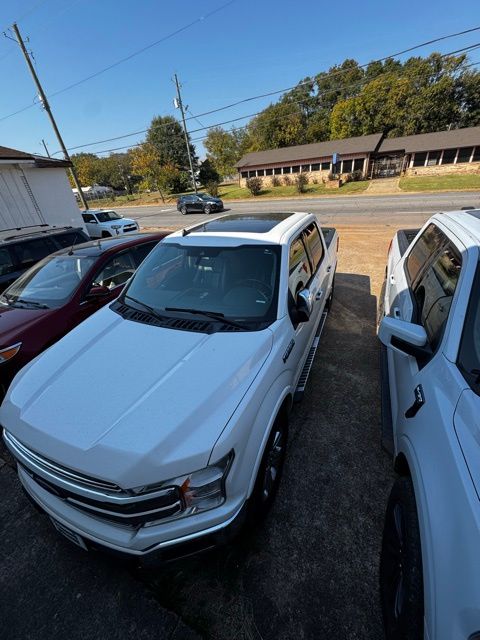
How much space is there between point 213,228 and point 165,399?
2.16 meters

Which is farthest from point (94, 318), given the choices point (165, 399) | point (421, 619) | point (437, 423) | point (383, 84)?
point (383, 84)

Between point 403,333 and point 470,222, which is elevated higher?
point 470,222

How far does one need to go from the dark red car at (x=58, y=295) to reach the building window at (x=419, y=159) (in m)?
41.4

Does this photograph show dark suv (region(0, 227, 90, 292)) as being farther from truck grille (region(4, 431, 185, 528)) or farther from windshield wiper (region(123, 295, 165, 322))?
truck grille (region(4, 431, 185, 528))

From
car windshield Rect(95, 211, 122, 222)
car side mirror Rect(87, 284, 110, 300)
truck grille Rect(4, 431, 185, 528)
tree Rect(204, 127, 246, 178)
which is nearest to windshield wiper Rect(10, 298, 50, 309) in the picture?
car side mirror Rect(87, 284, 110, 300)

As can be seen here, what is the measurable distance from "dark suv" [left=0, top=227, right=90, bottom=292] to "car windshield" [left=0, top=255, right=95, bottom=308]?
1726 mm

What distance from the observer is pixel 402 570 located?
1431mm

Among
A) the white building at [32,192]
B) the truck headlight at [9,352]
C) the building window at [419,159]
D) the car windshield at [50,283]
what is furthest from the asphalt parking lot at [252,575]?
the building window at [419,159]

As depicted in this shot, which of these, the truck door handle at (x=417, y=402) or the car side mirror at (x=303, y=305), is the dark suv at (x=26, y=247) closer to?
the car side mirror at (x=303, y=305)

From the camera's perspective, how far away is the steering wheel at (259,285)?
2391 mm

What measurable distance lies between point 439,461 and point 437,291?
1439mm

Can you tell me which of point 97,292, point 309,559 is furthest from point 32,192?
point 309,559

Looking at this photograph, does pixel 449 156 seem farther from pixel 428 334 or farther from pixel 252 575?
pixel 252 575

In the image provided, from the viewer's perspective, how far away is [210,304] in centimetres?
246
